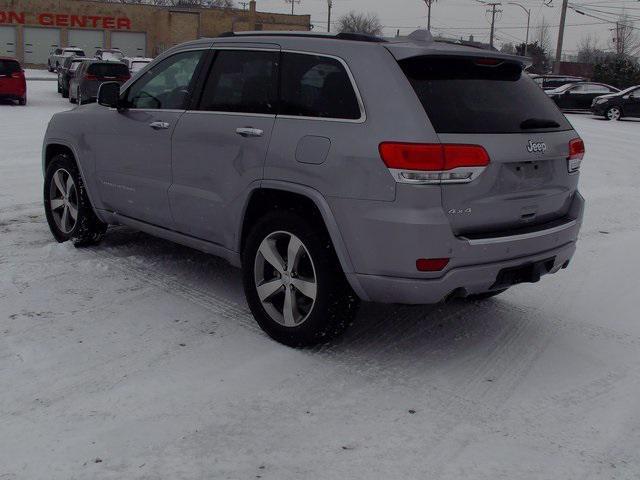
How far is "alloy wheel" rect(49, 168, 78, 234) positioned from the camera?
250 inches

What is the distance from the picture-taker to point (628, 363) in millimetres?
4316

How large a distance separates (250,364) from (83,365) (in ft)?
2.95

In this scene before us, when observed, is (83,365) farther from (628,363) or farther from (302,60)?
(628,363)

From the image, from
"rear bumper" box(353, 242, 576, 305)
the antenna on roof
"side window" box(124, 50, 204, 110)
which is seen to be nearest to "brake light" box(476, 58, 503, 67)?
the antenna on roof

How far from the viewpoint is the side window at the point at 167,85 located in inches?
204

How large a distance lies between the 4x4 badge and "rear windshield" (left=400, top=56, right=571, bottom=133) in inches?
3.8

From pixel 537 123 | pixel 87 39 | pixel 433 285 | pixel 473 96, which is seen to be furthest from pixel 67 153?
pixel 87 39

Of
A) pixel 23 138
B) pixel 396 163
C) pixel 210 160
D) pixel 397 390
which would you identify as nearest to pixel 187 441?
pixel 397 390

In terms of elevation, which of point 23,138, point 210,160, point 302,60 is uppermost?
point 302,60

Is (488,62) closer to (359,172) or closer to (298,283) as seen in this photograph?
(359,172)

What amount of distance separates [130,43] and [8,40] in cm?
1001

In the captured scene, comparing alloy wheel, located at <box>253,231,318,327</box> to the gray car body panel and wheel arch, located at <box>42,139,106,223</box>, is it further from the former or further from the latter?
wheel arch, located at <box>42,139,106,223</box>

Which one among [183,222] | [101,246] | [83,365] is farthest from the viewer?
[101,246]

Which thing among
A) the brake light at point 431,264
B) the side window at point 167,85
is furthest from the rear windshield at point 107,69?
the brake light at point 431,264
